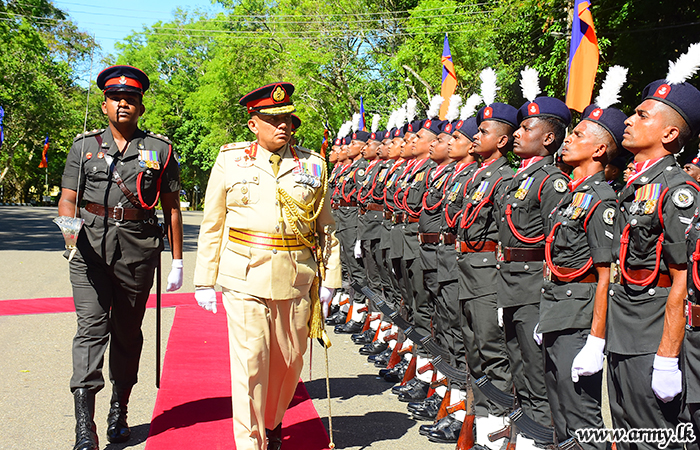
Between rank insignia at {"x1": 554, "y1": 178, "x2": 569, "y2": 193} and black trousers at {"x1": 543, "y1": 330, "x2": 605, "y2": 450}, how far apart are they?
886 mm

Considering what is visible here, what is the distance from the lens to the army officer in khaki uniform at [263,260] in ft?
13.9

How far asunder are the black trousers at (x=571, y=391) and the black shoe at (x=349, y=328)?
521 centimetres

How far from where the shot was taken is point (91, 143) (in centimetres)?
504

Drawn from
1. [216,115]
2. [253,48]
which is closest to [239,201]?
[253,48]

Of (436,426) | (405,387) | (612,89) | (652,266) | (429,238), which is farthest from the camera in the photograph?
(429,238)

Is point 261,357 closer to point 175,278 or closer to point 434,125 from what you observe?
point 175,278

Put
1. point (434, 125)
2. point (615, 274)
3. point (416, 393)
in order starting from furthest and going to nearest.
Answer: point (434, 125)
point (416, 393)
point (615, 274)

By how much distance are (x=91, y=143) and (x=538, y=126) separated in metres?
3.08

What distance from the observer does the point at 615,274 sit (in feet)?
11.6

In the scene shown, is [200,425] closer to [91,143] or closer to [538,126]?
[91,143]

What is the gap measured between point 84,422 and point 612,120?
12.1 ft

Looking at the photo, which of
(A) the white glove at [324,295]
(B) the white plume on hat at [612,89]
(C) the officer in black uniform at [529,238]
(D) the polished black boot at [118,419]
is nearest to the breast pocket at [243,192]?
(A) the white glove at [324,295]

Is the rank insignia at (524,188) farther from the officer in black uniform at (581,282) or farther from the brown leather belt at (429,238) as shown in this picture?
the brown leather belt at (429,238)

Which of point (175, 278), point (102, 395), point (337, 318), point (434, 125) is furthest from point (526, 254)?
point (337, 318)
